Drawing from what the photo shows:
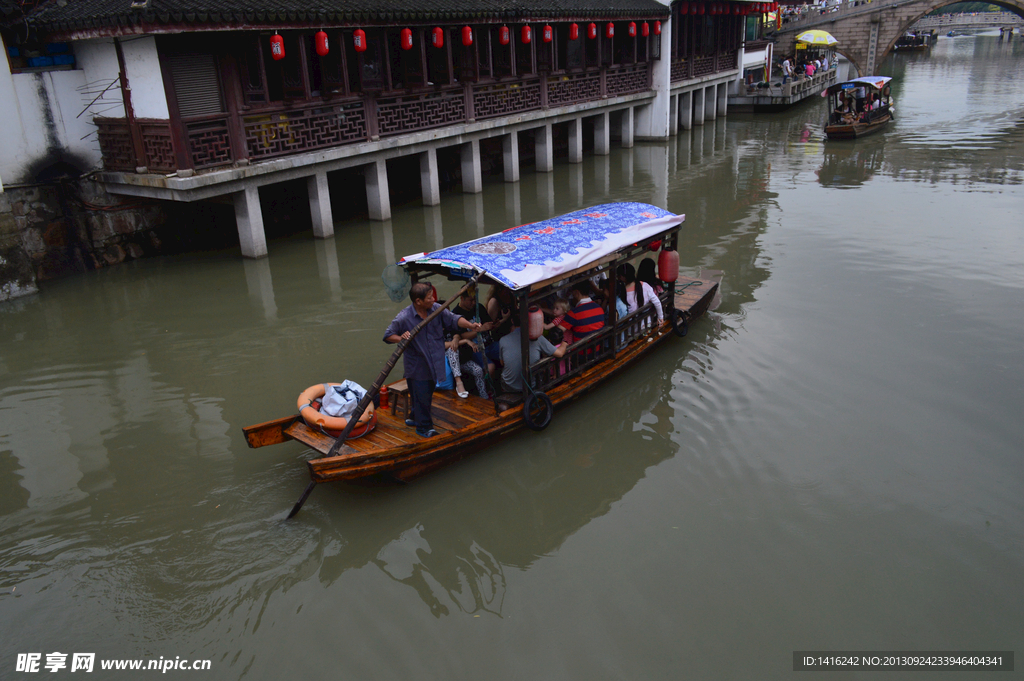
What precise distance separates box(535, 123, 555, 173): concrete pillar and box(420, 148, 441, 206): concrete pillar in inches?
202

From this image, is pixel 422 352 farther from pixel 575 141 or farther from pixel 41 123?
pixel 575 141

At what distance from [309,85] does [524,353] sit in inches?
370

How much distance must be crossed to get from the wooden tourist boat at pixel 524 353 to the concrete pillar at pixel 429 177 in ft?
30.3

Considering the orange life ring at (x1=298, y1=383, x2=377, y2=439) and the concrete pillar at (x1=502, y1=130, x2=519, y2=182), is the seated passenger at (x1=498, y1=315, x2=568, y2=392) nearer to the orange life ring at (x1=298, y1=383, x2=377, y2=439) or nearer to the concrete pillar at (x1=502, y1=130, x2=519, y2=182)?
the orange life ring at (x1=298, y1=383, x2=377, y2=439)

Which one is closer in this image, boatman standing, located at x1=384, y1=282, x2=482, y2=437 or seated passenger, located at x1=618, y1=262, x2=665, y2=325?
boatman standing, located at x1=384, y1=282, x2=482, y2=437

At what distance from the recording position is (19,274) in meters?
12.0

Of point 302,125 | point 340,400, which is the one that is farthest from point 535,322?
point 302,125

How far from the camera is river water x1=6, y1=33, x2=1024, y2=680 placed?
16.4 feet

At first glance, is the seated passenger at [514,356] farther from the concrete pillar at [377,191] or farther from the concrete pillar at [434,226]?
the concrete pillar at [377,191]

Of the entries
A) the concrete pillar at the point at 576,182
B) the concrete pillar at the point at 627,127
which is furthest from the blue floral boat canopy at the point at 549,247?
the concrete pillar at the point at 627,127

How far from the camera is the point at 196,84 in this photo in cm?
1255

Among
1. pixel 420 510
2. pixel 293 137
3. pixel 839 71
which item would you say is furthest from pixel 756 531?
pixel 839 71

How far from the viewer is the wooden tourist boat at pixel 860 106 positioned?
26297mm

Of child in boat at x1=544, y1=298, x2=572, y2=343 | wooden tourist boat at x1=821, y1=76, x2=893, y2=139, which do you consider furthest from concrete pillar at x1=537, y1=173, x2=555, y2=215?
wooden tourist boat at x1=821, y1=76, x2=893, y2=139
